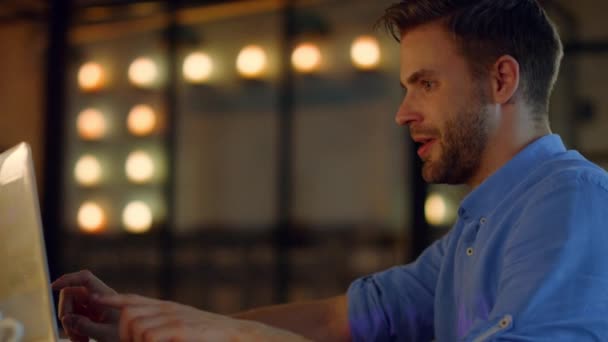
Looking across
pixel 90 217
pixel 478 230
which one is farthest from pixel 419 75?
pixel 90 217

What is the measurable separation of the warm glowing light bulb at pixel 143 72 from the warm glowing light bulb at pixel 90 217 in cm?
82

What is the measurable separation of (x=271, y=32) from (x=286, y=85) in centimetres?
34

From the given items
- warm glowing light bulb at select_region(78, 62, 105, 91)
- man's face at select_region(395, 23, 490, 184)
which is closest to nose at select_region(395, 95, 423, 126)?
man's face at select_region(395, 23, 490, 184)

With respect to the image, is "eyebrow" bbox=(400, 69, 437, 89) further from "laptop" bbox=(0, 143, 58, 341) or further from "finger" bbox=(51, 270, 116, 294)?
"laptop" bbox=(0, 143, 58, 341)

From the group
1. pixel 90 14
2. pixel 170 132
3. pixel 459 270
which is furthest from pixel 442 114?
pixel 90 14

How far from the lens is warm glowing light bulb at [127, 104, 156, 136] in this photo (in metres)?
4.95

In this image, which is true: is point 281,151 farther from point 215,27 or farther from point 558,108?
point 558,108

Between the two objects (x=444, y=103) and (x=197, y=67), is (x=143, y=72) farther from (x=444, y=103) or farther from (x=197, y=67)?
(x=444, y=103)

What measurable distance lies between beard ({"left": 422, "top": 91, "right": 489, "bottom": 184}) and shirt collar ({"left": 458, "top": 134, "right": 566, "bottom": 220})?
68 mm

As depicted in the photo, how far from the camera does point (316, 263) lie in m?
4.38

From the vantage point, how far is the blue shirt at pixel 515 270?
832 millimetres

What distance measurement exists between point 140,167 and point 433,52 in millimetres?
3966

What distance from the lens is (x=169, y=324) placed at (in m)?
0.76

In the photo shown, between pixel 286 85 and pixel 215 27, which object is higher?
pixel 215 27
